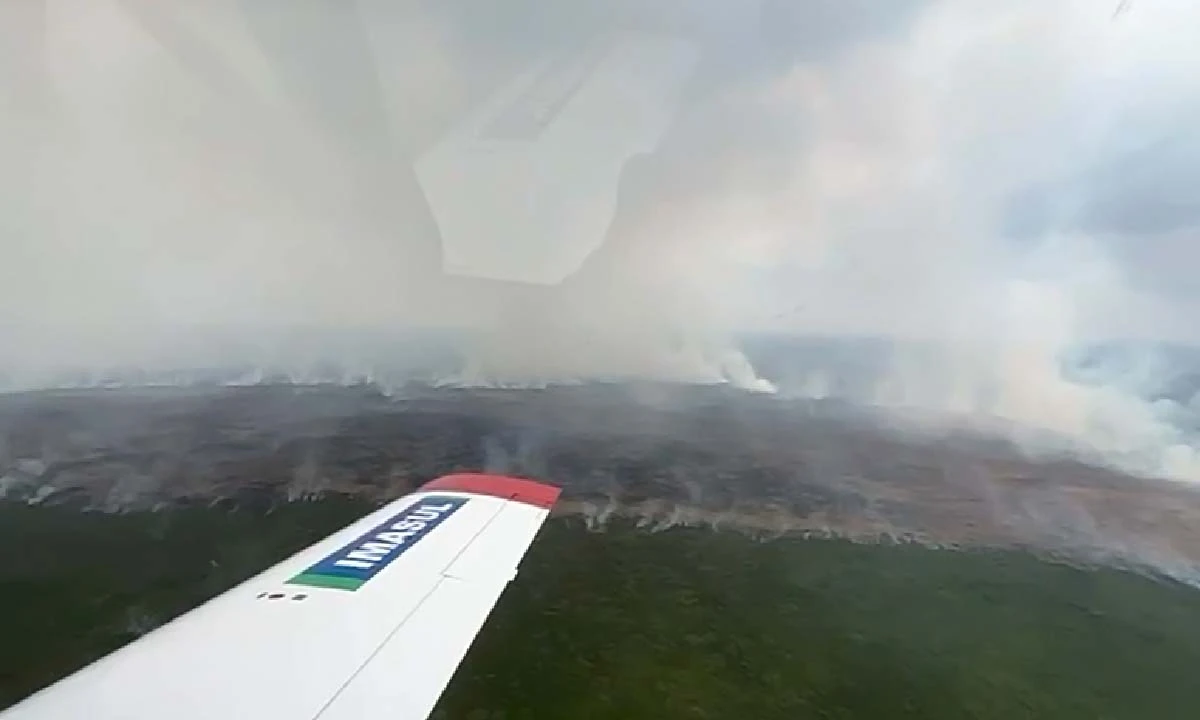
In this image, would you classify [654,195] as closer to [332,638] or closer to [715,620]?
[715,620]

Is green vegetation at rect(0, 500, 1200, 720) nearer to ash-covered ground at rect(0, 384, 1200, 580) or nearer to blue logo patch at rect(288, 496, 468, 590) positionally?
ash-covered ground at rect(0, 384, 1200, 580)

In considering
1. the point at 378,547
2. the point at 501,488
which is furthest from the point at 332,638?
the point at 501,488

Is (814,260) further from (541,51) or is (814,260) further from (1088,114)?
(541,51)

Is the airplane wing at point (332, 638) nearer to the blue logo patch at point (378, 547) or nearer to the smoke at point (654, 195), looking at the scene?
the blue logo patch at point (378, 547)

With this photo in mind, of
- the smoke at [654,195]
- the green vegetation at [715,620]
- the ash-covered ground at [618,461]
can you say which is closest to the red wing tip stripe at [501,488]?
the green vegetation at [715,620]

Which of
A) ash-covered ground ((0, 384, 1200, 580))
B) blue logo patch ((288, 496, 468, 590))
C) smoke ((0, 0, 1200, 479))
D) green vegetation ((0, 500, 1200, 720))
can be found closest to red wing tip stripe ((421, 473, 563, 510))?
blue logo patch ((288, 496, 468, 590))

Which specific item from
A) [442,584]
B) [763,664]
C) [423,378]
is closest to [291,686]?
[442,584]
